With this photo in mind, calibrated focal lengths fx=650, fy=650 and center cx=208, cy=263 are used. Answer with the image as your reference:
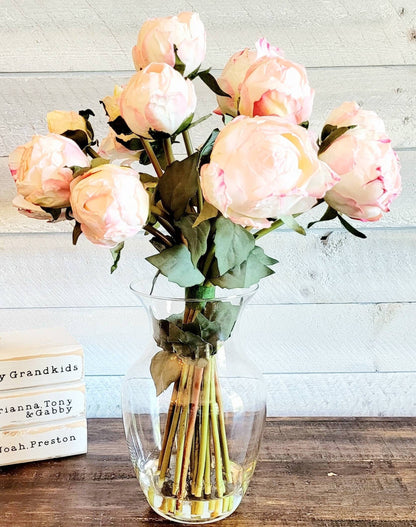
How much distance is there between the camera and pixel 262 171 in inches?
21.2

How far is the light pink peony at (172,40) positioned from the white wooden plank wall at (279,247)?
1.21ft

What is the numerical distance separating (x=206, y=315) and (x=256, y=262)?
9cm

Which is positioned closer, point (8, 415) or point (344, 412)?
point (8, 415)

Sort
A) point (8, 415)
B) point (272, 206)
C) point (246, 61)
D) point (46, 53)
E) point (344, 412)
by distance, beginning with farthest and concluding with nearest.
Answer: point (344, 412), point (46, 53), point (8, 415), point (246, 61), point (272, 206)

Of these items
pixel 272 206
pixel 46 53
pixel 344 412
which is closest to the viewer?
pixel 272 206

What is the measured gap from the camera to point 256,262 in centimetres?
70

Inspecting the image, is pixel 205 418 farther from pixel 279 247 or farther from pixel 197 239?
pixel 279 247

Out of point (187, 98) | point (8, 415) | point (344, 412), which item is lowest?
point (344, 412)

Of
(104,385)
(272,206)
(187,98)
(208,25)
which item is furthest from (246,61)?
(104,385)

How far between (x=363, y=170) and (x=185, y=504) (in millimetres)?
441

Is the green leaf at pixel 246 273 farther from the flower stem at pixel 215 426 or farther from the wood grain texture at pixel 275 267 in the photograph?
the wood grain texture at pixel 275 267

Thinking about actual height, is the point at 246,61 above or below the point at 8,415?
above

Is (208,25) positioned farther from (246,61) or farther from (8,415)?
(8,415)

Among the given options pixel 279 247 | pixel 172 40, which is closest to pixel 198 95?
pixel 279 247
